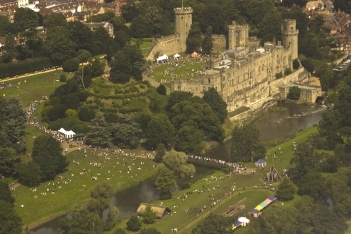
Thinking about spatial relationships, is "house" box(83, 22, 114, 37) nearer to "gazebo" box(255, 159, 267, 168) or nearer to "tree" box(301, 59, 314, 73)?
"tree" box(301, 59, 314, 73)

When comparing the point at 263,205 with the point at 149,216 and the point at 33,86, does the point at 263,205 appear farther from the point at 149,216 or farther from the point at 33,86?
the point at 33,86

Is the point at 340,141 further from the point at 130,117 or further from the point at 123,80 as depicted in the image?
the point at 123,80

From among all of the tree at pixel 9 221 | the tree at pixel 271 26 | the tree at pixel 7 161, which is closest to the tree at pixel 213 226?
the tree at pixel 9 221

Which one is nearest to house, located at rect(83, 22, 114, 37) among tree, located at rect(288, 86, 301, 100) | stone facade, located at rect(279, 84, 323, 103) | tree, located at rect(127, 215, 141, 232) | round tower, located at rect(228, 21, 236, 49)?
round tower, located at rect(228, 21, 236, 49)

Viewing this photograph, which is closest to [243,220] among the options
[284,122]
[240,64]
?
[284,122]

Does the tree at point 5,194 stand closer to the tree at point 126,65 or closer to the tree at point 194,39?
the tree at point 126,65

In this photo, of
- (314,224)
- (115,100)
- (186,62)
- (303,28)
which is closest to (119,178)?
(115,100)
